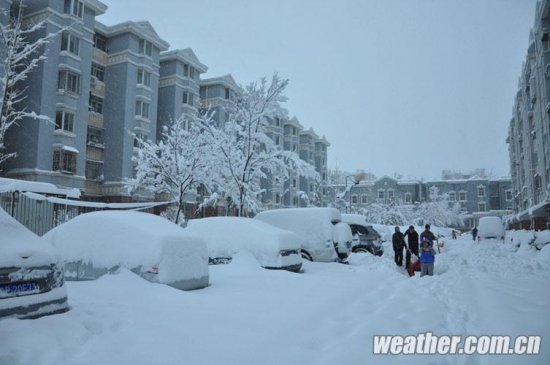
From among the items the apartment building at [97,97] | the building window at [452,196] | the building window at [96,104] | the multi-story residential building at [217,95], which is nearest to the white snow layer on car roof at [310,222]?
the apartment building at [97,97]

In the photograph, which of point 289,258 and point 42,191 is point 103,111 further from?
point 289,258

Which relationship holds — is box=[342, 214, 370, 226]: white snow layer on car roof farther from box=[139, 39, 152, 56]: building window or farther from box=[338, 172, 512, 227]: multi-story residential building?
box=[338, 172, 512, 227]: multi-story residential building

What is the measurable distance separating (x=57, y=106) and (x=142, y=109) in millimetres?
7721

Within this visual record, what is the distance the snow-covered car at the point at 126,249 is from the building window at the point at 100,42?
97.7 ft

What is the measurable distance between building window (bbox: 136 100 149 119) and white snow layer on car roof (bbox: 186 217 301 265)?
81.6ft

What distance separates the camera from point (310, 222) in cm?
1403

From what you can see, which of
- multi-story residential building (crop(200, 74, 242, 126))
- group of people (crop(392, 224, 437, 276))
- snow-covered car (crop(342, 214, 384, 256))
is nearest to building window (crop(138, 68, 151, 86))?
multi-story residential building (crop(200, 74, 242, 126))

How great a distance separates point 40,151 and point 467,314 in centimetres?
2610

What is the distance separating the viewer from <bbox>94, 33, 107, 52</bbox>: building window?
3269 cm

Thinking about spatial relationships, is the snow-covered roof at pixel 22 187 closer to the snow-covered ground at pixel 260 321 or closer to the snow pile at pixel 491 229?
the snow-covered ground at pixel 260 321

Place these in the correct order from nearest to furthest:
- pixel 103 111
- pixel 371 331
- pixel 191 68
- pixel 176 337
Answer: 1. pixel 176 337
2. pixel 371 331
3. pixel 103 111
4. pixel 191 68

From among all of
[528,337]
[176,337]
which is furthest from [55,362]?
[528,337]

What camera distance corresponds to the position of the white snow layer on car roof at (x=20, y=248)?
4.29m

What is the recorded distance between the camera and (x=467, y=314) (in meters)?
6.27
